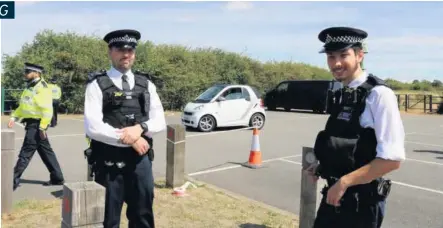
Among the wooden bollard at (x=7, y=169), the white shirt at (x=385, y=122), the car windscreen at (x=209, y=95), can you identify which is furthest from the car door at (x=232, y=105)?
the white shirt at (x=385, y=122)

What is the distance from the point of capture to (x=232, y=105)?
1499cm

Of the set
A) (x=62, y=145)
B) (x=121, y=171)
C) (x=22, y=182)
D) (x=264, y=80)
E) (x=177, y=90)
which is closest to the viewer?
(x=121, y=171)

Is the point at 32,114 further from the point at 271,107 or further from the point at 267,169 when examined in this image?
the point at 271,107

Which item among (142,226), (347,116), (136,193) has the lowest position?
(142,226)

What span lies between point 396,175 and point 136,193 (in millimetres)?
6135

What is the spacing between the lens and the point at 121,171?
11.4ft

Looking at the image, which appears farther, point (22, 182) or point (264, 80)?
point (264, 80)

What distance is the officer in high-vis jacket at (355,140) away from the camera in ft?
7.50

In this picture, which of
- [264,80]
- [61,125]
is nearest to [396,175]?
[61,125]

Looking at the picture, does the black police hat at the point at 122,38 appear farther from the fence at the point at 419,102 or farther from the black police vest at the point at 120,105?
the fence at the point at 419,102

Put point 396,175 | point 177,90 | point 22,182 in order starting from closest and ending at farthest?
point 22,182
point 396,175
point 177,90

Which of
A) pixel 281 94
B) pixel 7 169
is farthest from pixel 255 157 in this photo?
pixel 281 94

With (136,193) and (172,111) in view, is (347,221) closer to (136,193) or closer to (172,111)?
(136,193)

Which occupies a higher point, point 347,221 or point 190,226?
point 347,221
